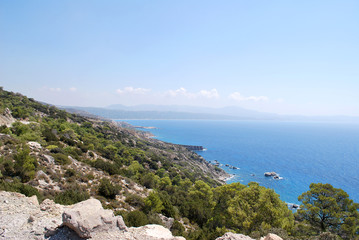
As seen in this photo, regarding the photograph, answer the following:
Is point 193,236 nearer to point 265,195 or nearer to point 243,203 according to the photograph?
point 243,203

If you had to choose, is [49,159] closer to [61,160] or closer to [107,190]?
[61,160]

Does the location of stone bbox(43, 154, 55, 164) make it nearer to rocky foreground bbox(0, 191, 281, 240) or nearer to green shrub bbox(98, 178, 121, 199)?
green shrub bbox(98, 178, 121, 199)

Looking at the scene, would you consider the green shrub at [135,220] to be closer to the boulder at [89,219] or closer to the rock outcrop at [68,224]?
the rock outcrop at [68,224]

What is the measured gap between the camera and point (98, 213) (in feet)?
28.5

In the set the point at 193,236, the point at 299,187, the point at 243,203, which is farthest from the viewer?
the point at 299,187

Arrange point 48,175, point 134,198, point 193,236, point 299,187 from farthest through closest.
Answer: point 299,187, point 134,198, point 48,175, point 193,236

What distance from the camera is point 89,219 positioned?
8258 mm

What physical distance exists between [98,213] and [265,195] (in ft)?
55.3

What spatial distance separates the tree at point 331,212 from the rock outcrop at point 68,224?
63.0 ft

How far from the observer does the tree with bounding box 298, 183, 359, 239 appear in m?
17.7

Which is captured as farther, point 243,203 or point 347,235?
point 243,203

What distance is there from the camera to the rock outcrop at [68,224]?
8.02 metres

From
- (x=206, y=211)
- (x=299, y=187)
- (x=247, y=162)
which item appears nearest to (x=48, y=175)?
(x=206, y=211)

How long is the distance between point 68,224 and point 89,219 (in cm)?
86
